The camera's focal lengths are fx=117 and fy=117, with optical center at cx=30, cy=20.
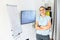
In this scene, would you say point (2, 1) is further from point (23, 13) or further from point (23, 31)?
point (23, 31)

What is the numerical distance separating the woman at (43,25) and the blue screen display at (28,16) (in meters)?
0.04

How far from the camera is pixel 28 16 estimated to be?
0.99 m

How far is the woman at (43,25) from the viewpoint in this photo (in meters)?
0.99

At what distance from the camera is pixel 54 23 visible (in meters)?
0.98

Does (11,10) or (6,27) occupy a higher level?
(11,10)

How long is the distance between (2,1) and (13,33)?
10.7 inches

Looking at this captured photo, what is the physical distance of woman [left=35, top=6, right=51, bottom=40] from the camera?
99 centimetres

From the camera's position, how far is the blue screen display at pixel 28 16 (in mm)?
978

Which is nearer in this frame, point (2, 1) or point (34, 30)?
point (2, 1)

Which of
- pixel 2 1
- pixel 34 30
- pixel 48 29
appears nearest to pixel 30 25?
pixel 34 30

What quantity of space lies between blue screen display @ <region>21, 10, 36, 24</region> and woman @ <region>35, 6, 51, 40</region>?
0.04m

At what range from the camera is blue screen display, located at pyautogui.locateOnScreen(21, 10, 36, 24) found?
3.21 feet

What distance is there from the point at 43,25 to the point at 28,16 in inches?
5.8

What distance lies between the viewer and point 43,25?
989mm
